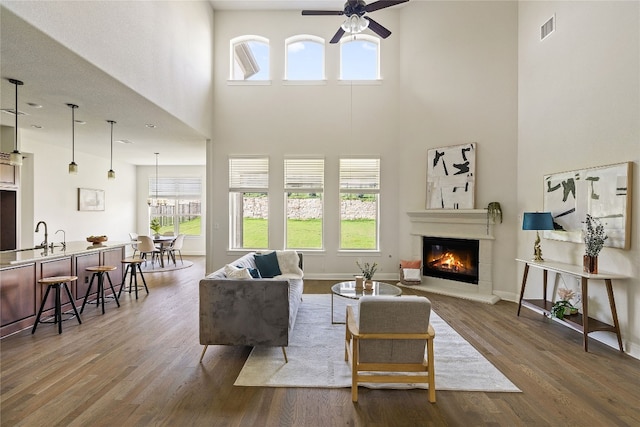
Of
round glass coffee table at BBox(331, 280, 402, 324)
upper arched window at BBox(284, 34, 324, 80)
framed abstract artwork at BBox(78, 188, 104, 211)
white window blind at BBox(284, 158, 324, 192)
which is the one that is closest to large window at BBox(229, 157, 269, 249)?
white window blind at BBox(284, 158, 324, 192)

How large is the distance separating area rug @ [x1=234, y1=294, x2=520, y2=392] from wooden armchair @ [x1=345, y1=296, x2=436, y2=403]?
28cm

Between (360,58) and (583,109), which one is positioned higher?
(360,58)

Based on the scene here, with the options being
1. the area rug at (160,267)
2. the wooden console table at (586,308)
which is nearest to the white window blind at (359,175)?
the wooden console table at (586,308)

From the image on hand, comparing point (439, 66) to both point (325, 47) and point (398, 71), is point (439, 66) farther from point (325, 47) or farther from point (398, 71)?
point (325, 47)

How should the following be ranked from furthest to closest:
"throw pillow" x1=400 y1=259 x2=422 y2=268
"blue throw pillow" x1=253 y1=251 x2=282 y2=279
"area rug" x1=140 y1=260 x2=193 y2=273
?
"area rug" x1=140 y1=260 x2=193 y2=273
"throw pillow" x1=400 y1=259 x2=422 y2=268
"blue throw pillow" x1=253 y1=251 x2=282 y2=279

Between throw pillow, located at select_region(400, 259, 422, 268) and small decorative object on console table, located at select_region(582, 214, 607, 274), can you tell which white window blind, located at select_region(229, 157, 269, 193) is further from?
small decorative object on console table, located at select_region(582, 214, 607, 274)

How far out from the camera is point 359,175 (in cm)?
695

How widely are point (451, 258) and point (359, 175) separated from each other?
257cm

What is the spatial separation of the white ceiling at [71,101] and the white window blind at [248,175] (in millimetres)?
969

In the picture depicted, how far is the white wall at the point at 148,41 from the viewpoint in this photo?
2824mm

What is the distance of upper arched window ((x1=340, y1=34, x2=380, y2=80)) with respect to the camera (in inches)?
273

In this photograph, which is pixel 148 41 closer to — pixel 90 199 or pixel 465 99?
pixel 465 99

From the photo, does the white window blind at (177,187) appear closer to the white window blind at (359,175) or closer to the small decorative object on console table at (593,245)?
the white window blind at (359,175)

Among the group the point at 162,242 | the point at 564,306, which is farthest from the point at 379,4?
the point at 162,242
